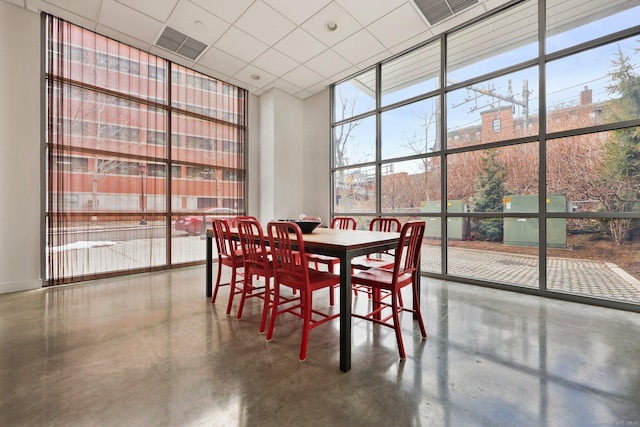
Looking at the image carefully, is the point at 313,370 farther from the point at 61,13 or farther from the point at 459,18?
the point at 61,13

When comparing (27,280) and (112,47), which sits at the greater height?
(112,47)

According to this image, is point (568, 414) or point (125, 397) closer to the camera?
point (568, 414)

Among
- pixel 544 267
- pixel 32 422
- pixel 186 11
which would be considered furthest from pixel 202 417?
pixel 186 11

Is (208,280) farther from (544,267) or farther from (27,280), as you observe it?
(544,267)

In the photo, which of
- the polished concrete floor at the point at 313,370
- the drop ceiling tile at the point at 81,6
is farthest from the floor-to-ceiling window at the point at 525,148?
the drop ceiling tile at the point at 81,6

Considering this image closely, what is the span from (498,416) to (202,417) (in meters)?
1.49

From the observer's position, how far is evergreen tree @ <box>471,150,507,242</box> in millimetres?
3578

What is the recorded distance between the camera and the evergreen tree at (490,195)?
3578mm

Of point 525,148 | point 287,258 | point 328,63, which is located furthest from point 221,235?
point 525,148

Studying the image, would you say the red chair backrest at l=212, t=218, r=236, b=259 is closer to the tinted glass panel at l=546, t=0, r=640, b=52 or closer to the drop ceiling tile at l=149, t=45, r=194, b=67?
the drop ceiling tile at l=149, t=45, r=194, b=67

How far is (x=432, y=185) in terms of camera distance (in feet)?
13.7

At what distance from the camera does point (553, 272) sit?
10.5 feet

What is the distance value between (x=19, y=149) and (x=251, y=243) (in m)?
3.46

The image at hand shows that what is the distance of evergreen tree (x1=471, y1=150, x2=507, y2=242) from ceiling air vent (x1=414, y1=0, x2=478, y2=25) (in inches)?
73.2
